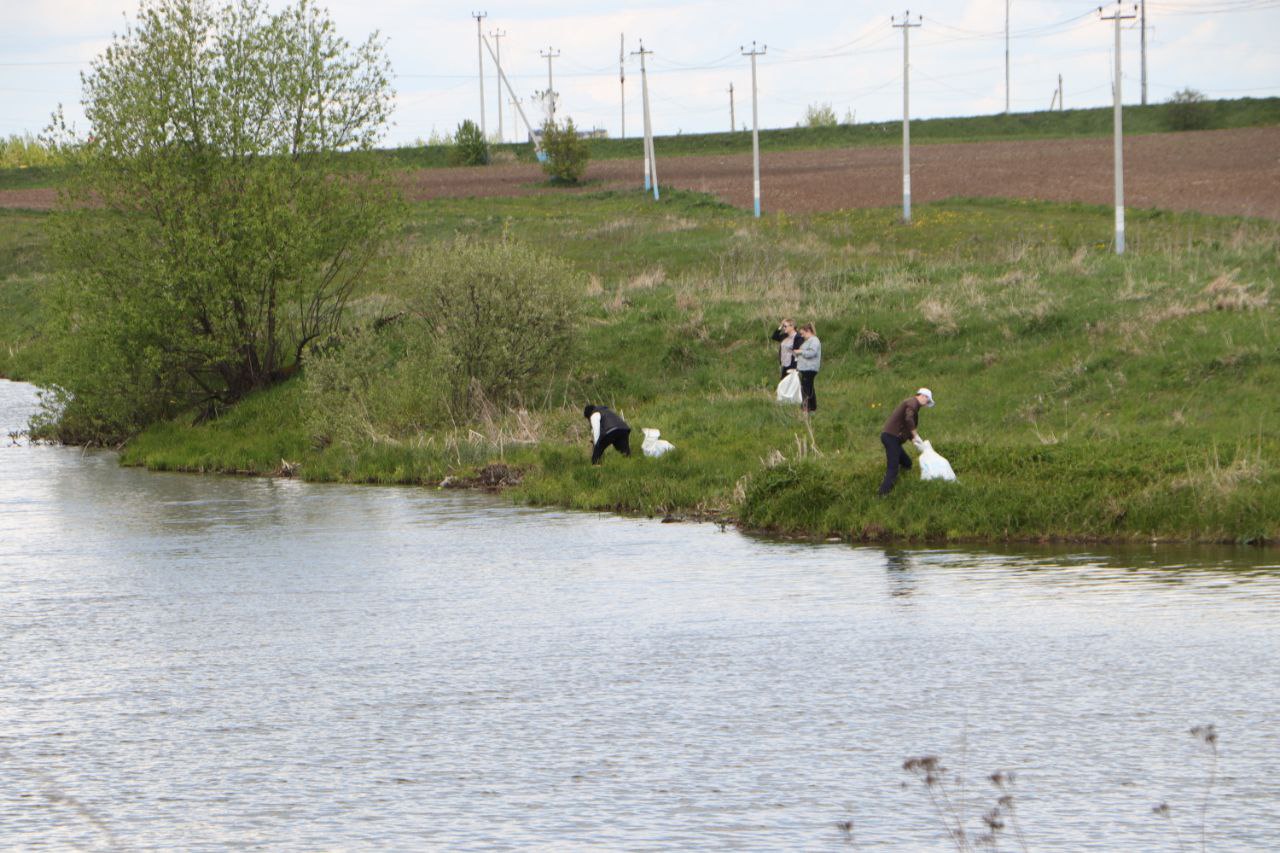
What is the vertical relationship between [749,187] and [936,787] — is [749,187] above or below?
above

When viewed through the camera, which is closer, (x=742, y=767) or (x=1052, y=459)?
(x=742, y=767)

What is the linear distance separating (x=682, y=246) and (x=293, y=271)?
22401 mm

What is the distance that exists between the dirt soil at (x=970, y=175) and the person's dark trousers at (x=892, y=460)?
129 feet

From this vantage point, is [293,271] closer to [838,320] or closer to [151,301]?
[151,301]

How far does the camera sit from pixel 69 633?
15.9 meters

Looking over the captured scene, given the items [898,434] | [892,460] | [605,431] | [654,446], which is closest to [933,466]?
[892,460]

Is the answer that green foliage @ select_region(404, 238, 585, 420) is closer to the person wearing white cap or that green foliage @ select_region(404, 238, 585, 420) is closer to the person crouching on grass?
the person crouching on grass

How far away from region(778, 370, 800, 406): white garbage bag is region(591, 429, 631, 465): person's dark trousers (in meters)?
3.79

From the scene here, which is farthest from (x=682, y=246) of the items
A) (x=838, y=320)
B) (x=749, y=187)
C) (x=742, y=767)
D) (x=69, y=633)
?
(x=742, y=767)

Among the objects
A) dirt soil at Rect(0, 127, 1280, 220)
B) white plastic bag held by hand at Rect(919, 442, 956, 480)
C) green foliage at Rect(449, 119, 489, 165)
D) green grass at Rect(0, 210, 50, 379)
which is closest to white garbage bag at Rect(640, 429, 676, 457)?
white plastic bag held by hand at Rect(919, 442, 956, 480)

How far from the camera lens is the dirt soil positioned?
67.9 m

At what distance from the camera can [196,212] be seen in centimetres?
3538

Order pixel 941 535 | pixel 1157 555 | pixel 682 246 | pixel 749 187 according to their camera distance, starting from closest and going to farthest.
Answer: pixel 1157 555 → pixel 941 535 → pixel 682 246 → pixel 749 187

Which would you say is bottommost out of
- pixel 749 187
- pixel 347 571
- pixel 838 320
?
pixel 347 571
